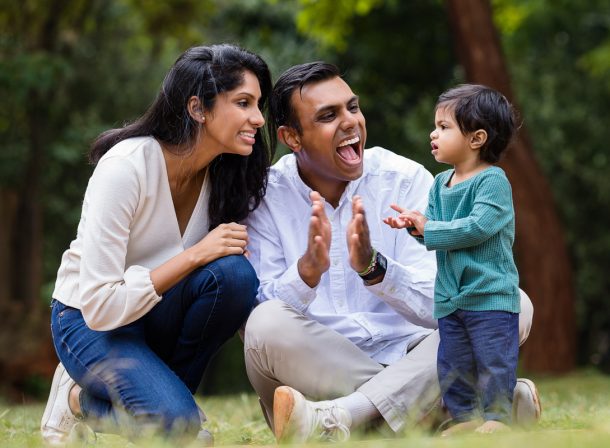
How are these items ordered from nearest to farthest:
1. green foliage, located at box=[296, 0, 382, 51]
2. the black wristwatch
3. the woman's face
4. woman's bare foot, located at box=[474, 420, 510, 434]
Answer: woman's bare foot, located at box=[474, 420, 510, 434]
the black wristwatch
the woman's face
green foliage, located at box=[296, 0, 382, 51]

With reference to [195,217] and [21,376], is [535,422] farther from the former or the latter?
[21,376]

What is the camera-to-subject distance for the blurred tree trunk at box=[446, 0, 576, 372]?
412 inches

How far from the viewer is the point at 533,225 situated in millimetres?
10719

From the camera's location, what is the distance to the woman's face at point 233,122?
4055 mm

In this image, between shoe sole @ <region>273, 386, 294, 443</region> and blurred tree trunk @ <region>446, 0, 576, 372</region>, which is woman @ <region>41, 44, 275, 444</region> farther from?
blurred tree trunk @ <region>446, 0, 576, 372</region>

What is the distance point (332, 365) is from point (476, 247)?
2.40 ft

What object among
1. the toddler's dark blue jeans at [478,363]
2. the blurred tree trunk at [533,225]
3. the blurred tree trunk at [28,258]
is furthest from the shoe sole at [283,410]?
the blurred tree trunk at [28,258]

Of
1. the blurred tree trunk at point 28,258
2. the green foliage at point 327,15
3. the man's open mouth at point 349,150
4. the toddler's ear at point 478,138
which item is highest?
the green foliage at point 327,15

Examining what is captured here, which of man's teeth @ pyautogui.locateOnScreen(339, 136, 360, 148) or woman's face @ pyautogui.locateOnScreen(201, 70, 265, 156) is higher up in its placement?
woman's face @ pyautogui.locateOnScreen(201, 70, 265, 156)

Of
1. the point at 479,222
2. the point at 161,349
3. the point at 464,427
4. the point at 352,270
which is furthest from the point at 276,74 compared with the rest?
the point at 464,427

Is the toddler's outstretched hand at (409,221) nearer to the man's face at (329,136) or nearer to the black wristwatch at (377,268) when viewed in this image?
the black wristwatch at (377,268)

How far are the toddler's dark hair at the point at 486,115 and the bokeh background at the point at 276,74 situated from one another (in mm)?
8329

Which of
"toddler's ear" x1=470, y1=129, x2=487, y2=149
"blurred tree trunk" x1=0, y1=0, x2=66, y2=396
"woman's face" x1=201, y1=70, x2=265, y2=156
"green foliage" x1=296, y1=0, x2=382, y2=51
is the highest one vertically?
"green foliage" x1=296, y1=0, x2=382, y2=51

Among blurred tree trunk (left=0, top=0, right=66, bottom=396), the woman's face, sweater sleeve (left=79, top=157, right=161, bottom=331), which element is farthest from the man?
blurred tree trunk (left=0, top=0, right=66, bottom=396)
